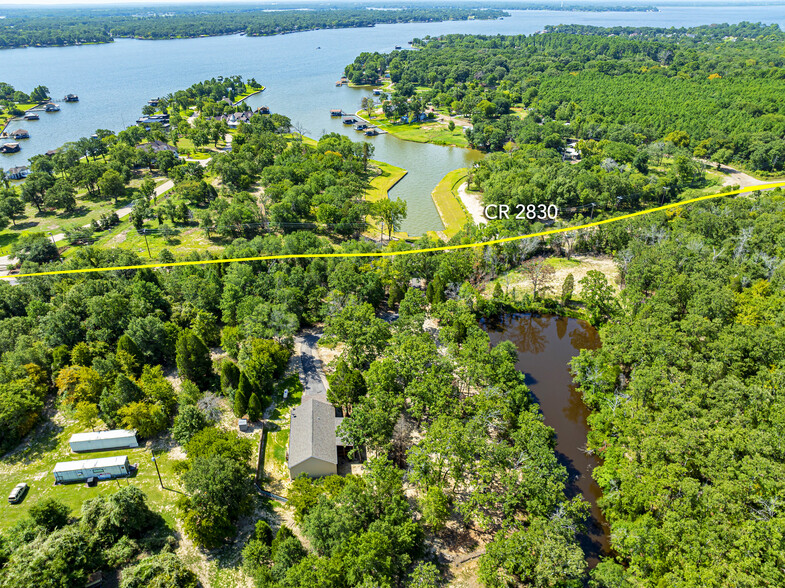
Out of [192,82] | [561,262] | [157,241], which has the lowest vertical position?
[561,262]

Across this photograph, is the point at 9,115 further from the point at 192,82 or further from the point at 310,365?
the point at 310,365

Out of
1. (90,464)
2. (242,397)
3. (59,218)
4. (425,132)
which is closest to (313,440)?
(242,397)

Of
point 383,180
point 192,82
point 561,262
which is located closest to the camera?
point 561,262

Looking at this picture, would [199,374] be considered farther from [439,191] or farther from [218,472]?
[439,191]

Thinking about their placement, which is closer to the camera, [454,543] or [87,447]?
[454,543]

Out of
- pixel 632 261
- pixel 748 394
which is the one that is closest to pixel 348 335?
pixel 748 394

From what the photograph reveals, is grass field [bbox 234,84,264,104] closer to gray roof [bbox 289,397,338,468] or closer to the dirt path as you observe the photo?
the dirt path

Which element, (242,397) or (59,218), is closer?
(242,397)
